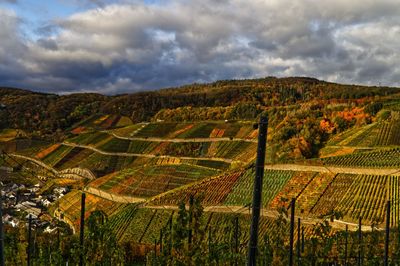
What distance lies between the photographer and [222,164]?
87.3 m

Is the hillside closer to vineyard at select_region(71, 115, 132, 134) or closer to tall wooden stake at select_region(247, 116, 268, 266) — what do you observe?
vineyard at select_region(71, 115, 132, 134)

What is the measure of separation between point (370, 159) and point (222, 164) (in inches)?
1318

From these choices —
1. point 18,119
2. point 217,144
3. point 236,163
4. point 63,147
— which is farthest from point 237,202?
point 18,119

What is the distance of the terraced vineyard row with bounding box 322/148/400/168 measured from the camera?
5653 cm

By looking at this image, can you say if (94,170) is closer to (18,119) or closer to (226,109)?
(226,109)

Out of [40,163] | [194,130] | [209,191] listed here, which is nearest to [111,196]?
[209,191]

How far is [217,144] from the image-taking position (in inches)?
3974

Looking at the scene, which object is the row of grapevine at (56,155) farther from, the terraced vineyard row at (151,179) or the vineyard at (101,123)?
the terraced vineyard row at (151,179)

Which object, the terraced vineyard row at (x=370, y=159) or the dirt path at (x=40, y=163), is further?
the dirt path at (x=40, y=163)

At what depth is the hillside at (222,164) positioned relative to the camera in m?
51.7

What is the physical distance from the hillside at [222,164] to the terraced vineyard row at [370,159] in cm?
13

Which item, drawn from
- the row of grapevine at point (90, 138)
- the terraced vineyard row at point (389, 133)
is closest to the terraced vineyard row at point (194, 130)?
the row of grapevine at point (90, 138)

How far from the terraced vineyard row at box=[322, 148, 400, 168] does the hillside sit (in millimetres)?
127

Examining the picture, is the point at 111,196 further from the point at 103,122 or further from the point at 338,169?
the point at 103,122
